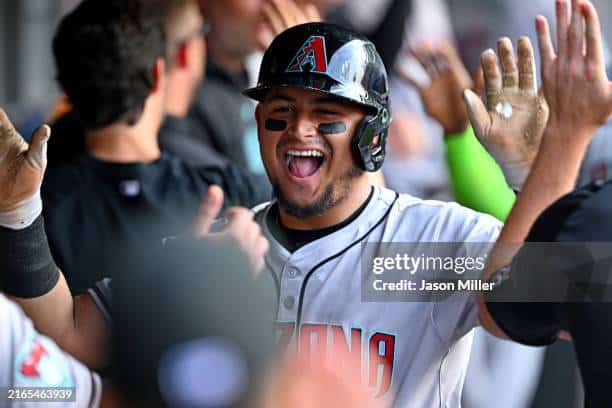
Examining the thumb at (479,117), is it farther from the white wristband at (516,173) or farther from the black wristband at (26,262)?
the black wristband at (26,262)

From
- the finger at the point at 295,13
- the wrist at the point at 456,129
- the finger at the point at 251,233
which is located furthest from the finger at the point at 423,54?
the finger at the point at 251,233

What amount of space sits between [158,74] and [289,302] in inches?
38.6

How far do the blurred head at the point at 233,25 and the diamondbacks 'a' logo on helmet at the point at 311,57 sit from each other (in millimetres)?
1650

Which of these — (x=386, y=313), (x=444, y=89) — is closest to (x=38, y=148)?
(x=386, y=313)

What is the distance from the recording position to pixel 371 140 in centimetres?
230

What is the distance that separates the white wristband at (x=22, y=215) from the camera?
205 centimetres

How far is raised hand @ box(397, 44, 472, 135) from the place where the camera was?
266 centimetres

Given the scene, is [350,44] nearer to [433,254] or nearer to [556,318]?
[433,254]

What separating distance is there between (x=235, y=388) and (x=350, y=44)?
1.17 meters

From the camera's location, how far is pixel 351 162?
2.32 metres

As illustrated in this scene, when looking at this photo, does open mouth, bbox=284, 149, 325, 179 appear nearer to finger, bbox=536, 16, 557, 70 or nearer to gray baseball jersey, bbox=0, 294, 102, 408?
finger, bbox=536, 16, 557, 70

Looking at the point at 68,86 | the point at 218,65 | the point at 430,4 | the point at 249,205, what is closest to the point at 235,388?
the point at 249,205

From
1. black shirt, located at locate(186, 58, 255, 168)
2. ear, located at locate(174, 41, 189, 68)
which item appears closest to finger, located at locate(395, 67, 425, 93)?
ear, located at locate(174, 41, 189, 68)

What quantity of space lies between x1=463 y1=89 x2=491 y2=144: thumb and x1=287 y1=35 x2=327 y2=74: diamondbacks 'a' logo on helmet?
0.31m
